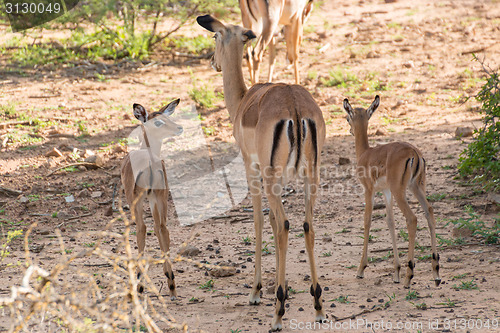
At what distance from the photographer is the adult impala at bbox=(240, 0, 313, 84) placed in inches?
384

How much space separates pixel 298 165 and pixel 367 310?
1.18 meters

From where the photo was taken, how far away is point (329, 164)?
8016mm

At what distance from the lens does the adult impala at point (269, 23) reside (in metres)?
9.74

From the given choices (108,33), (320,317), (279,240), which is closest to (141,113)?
(279,240)

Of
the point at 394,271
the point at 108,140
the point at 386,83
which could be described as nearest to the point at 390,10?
the point at 386,83

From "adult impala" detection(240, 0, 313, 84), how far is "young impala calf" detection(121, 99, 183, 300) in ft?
14.3

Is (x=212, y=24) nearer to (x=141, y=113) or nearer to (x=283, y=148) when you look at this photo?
(x=141, y=113)

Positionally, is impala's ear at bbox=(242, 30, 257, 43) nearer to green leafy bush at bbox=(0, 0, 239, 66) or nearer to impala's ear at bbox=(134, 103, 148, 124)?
impala's ear at bbox=(134, 103, 148, 124)

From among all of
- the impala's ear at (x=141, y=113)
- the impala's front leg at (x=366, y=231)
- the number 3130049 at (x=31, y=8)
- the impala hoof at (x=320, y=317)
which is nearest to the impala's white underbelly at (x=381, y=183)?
the impala's front leg at (x=366, y=231)

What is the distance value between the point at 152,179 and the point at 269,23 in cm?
550

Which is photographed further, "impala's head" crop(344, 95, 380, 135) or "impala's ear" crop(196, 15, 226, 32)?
"impala's head" crop(344, 95, 380, 135)

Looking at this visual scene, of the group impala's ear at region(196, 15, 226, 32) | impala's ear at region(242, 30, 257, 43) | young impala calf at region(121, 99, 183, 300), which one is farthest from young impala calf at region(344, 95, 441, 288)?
impala's ear at region(196, 15, 226, 32)

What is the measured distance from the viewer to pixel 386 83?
1048 cm

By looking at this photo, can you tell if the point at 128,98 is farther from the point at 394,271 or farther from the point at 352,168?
the point at 394,271
